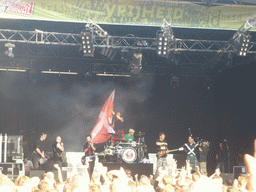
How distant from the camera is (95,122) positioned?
17719mm

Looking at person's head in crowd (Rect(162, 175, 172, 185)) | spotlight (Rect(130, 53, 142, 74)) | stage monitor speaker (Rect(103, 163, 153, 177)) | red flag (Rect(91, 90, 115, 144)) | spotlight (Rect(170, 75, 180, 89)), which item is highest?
spotlight (Rect(130, 53, 142, 74))

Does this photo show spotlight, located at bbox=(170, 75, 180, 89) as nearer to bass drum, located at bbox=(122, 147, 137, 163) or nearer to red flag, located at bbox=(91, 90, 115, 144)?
red flag, located at bbox=(91, 90, 115, 144)

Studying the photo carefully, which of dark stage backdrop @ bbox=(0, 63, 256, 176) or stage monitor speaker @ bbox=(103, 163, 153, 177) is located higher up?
dark stage backdrop @ bbox=(0, 63, 256, 176)

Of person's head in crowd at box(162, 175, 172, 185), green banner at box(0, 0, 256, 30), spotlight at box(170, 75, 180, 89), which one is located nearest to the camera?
person's head in crowd at box(162, 175, 172, 185)

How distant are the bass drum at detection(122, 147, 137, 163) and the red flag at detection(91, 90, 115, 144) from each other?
291 centimetres

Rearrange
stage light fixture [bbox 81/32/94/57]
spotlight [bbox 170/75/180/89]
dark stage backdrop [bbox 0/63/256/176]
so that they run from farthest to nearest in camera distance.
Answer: dark stage backdrop [bbox 0/63/256/176] < spotlight [bbox 170/75/180/89] < stage light fixture [bbox 81/32/94/57]

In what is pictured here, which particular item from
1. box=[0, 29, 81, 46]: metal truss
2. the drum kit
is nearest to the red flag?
the drum kit

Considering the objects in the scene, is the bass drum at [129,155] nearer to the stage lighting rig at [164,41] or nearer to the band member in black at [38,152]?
the band member in black at [38,152]

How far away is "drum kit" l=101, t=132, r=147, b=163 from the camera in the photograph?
12.6 meters

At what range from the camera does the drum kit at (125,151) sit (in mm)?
12633

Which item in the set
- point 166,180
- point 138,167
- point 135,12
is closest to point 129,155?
point 138,167

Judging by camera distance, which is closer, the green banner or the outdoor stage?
the outdoor stage

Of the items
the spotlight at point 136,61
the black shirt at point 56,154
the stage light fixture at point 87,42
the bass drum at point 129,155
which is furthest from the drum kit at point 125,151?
the stage light fixture at point 87,42

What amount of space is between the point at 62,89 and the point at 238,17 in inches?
363
